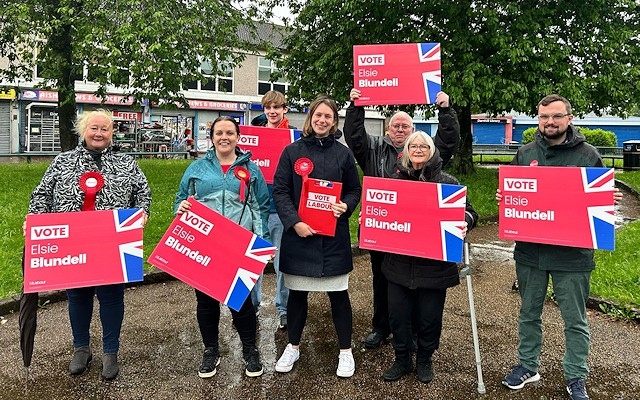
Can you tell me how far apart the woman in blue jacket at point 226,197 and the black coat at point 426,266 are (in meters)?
Result: 1.07

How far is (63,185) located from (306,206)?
182 cm

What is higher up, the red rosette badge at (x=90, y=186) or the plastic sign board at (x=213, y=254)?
the red rosette badge at (x=90, y=186)

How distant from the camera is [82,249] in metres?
3.47

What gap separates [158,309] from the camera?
516cm

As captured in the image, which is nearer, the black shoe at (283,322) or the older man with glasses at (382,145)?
the older man with glasses at (382,145)

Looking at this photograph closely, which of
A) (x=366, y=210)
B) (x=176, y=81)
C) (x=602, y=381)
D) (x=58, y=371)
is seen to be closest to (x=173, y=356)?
(x=58, y=371)

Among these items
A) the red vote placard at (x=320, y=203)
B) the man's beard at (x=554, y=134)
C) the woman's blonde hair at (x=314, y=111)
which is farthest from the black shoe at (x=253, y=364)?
the man's beard at (x=554, y=134)

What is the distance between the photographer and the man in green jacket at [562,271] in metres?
3.38

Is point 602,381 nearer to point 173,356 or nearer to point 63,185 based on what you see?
point 173,356

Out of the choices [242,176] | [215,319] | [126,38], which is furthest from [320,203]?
[126,38]

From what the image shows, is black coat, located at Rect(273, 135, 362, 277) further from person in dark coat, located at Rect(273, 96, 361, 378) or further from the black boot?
the black boot

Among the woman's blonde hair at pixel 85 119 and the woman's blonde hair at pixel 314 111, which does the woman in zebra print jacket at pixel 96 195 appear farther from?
the woman's blonde hair at pixel 314 111

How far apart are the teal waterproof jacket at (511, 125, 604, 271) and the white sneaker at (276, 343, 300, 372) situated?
1909mm

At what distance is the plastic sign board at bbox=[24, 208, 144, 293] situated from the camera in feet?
11.0
